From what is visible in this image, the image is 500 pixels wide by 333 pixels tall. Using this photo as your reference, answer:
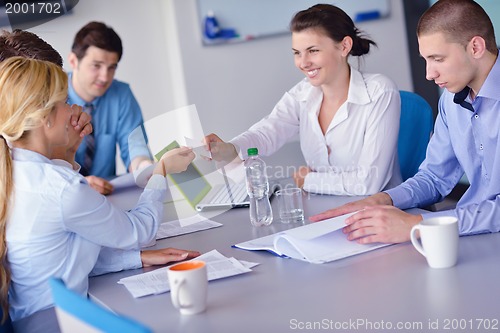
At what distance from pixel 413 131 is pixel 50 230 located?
4.76 feet

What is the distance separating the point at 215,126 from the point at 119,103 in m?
1.44

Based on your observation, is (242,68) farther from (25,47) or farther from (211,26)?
(25,47)

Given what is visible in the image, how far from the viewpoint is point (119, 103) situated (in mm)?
3486

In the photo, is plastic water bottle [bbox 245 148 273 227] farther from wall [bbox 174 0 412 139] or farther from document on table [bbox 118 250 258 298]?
wall [bbox 174 0 412 139]

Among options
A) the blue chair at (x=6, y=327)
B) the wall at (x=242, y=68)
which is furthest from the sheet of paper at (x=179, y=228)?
the wall at (x=242, y=68)

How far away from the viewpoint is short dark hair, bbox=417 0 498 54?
71.3 inches

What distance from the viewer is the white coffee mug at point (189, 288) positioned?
119 cm

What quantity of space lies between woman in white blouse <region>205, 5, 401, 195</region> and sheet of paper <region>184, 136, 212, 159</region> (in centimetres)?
5

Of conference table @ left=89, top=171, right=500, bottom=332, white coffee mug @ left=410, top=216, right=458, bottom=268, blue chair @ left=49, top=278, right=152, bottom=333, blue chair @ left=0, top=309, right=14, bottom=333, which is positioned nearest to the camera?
blue chair @ left=49, top=278, right=152, bottom=333

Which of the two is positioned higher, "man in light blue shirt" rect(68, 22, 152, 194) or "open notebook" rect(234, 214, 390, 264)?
"man in light blue shirt" rect(68, 22, 152, 194)

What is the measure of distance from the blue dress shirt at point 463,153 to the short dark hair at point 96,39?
182 cm

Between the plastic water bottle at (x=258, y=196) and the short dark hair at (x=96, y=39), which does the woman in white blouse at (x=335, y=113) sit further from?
the short dark hair at (x=96, y=39)

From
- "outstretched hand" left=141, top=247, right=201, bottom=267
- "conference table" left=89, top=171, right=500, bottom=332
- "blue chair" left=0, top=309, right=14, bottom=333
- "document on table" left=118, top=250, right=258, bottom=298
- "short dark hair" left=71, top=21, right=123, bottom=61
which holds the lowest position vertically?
"blue chair" left=0, top=309, right=14, bottom=333

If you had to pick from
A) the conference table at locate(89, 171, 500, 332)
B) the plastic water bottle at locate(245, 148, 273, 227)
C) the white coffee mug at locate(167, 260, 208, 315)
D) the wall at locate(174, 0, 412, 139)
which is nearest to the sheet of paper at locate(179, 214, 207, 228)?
the plastic water bottle at locate(245, 148, 273, 227)
